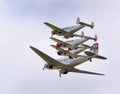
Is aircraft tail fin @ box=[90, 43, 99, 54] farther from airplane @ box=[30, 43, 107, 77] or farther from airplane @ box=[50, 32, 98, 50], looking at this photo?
airplane @ box=[30, 43, 107, 77]

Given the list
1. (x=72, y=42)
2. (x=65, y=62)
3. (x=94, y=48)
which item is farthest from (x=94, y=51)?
(x=65, y=62)

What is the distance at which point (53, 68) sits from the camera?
157 metres

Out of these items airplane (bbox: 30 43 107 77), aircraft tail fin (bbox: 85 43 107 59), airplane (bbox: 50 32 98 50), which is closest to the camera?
airplane (bbox: 30 43 107 77)

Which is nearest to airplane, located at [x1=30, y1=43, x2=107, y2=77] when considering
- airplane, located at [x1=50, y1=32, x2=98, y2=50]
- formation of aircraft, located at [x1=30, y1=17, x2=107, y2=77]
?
formation of aircraft, located at [x1=30, y1=17, x2=107, y2=77]

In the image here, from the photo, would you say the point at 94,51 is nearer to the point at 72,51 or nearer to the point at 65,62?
the point at 72,51

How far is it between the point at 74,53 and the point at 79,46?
6.93 metres

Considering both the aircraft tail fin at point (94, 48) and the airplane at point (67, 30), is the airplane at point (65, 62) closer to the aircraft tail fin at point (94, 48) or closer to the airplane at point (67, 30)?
the aircraft tail fin at point (94, 48)

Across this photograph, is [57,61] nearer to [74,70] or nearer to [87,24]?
[74,70]

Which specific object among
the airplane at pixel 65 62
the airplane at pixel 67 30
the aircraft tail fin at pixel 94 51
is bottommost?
the airplane at pixel 65 62

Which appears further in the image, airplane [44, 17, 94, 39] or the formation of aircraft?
airplane [44, 17, 94, 39]

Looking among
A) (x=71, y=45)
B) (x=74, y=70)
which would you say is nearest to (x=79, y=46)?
(x=71, y=45)

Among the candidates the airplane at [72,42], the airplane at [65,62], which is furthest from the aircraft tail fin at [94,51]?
the airplane at [72,42]

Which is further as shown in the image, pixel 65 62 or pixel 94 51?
pixel 94 51

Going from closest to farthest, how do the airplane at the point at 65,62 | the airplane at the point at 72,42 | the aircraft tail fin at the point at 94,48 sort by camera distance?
the airplane at the point at 65,62 < the aircraft tail fin at the point at 94,48 < the airplane at the point at 72,42
